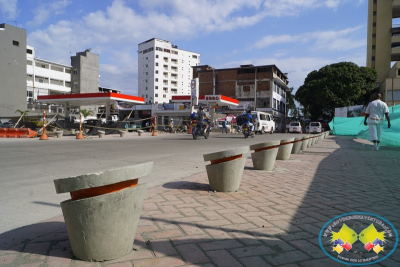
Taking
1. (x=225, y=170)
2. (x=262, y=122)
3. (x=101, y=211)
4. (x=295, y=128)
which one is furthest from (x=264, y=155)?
(x=295, y=128)

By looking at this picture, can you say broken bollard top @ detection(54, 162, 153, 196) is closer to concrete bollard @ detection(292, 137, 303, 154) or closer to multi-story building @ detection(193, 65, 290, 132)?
concrete bollard @ detection(292, 137, 303, 154)

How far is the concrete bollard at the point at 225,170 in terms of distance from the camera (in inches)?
150

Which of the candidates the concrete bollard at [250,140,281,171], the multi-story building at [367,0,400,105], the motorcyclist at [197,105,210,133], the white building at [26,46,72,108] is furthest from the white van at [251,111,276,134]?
the white building at [26,46,72,108]

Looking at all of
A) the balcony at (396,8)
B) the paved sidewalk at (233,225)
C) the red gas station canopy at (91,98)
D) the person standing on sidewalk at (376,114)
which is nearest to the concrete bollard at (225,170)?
the paved sidewalk at (233,225)

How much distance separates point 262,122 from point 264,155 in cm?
2114

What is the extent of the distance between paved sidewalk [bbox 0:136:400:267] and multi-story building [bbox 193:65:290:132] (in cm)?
4235

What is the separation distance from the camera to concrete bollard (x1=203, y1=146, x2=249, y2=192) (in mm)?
3803

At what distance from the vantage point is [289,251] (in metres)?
2.17

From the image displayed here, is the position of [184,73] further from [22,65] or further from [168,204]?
[168,204]

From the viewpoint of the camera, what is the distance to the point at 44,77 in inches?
2071

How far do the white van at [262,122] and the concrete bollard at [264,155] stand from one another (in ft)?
62.4

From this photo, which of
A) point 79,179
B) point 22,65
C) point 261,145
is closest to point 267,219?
point 79,179

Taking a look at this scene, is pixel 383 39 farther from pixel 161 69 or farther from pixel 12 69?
pixel 12 69

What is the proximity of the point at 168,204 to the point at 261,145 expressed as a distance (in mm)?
2704
